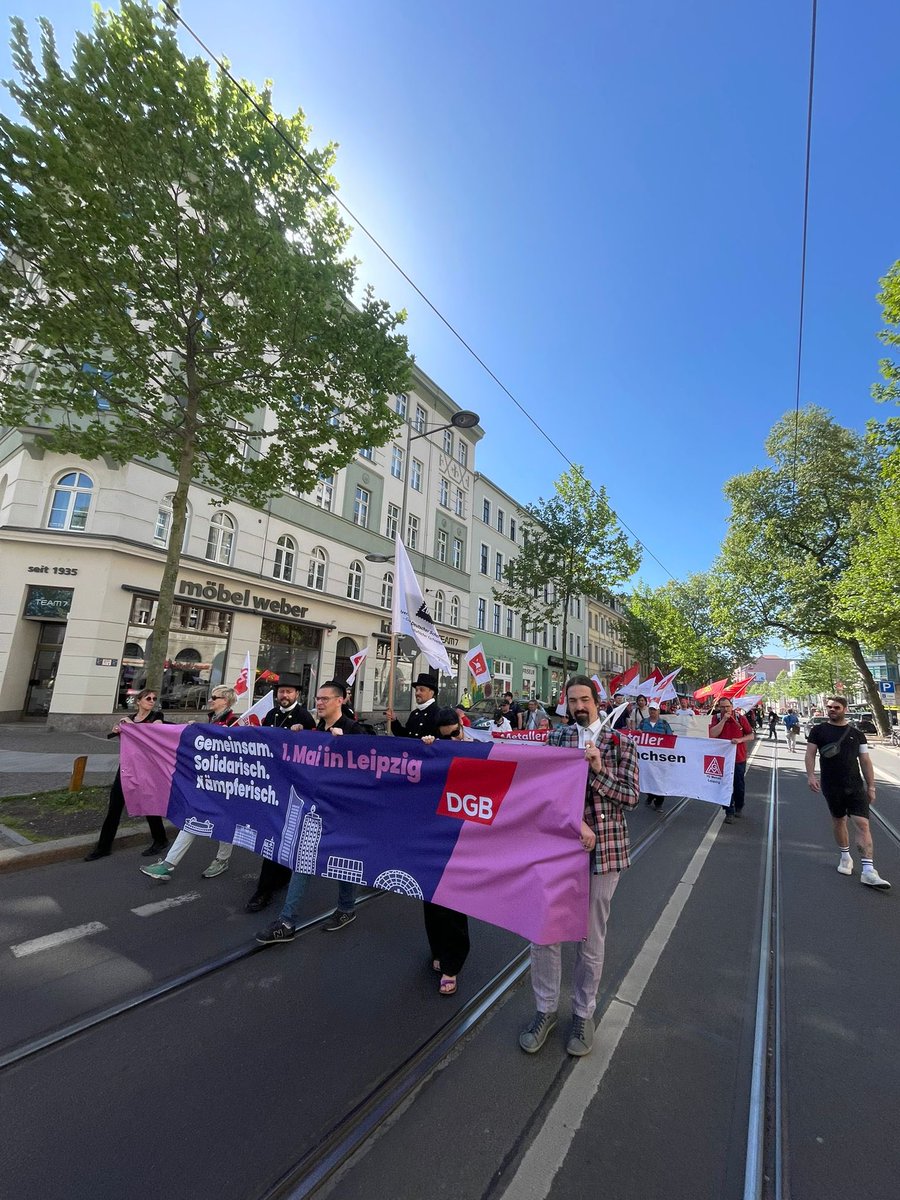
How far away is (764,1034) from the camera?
3260 millimetres

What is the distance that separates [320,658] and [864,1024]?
2104cm

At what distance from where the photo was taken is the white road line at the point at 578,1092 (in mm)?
2203

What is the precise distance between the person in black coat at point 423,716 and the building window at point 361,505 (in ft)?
69.5

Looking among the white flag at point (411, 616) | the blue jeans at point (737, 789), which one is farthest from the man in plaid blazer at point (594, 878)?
the blue jeans at point (737, 789)

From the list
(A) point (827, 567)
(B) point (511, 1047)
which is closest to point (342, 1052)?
(B) point (511, 1047)

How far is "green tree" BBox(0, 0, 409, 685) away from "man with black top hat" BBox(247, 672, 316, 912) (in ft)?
13.3

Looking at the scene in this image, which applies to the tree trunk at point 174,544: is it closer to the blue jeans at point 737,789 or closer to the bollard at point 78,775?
the bollard at point 78,775

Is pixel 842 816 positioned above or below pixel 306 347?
below

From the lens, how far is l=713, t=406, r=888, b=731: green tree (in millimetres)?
30609

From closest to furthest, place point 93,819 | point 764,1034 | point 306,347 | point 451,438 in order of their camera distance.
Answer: point 764,1034
point 93,819
point 306,347
point 451,438

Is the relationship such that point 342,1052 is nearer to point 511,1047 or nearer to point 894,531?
point 511,1047

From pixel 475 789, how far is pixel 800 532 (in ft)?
119

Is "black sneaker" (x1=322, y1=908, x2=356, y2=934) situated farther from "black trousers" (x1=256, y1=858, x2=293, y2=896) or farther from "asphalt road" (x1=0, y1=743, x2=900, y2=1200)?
"black trousers" (x1=256, y1=858, x2=293, y2=896)

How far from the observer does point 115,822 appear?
19.4ft
